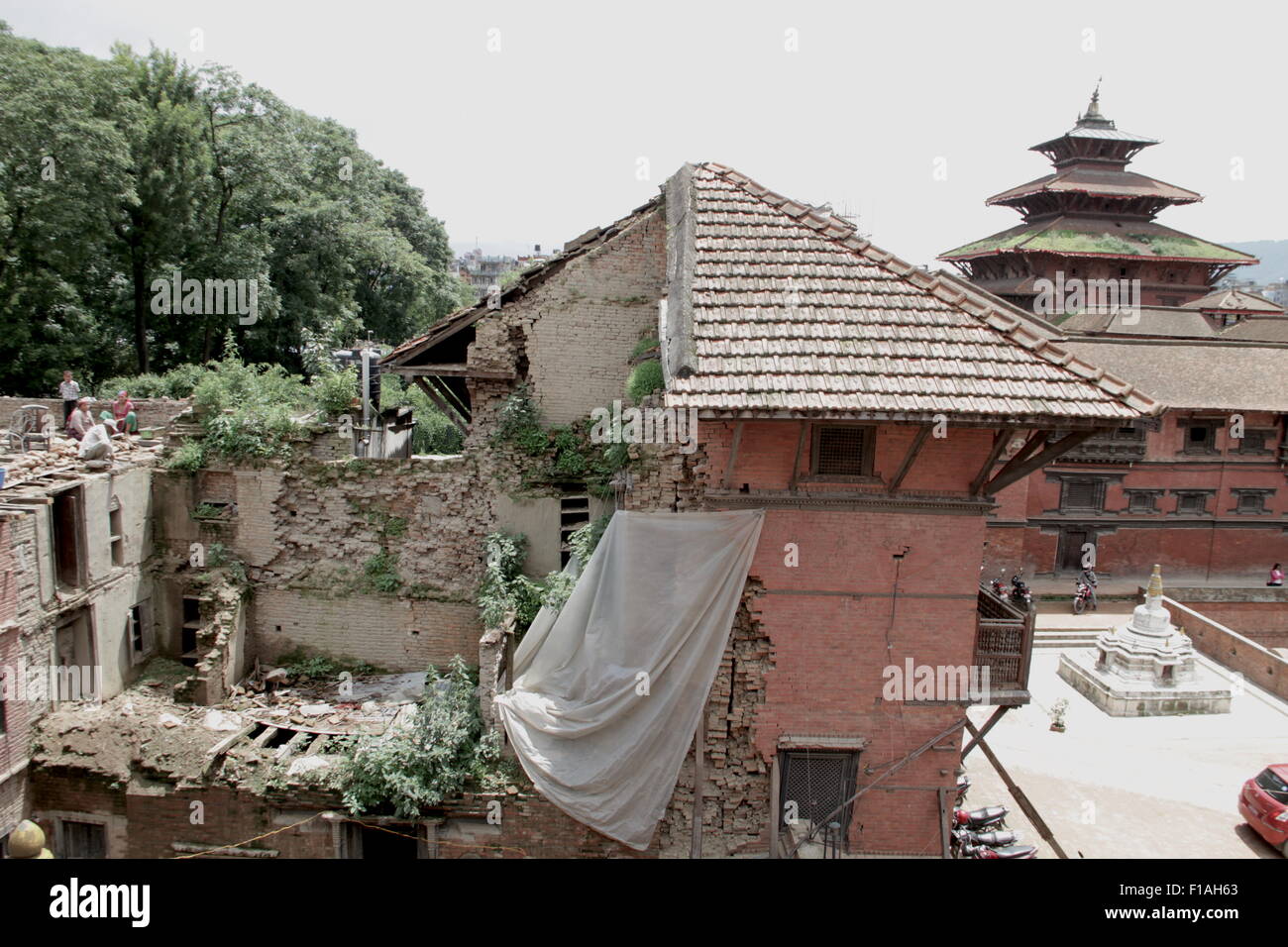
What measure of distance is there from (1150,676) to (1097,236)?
31.5 m

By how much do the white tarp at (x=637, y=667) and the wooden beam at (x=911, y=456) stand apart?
1.68 metres

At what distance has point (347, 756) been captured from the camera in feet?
41.0

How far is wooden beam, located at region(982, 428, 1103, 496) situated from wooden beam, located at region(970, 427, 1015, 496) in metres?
0.13

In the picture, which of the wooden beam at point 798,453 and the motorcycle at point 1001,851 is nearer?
the wooden beam at point 798,453

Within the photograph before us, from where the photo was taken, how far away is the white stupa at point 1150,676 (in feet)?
71.3

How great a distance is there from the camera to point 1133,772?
61.4ft

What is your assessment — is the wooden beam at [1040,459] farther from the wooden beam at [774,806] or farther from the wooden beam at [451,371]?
the wooden beam at [451,371]

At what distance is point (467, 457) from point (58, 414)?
17.6 meters

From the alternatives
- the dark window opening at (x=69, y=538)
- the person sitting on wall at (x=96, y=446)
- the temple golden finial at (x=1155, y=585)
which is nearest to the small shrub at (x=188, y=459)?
the person sitting on wall at (x=96, y=446)

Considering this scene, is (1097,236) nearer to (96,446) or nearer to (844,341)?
(844,341)

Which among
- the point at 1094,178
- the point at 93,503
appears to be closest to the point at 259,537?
the point at 93,503

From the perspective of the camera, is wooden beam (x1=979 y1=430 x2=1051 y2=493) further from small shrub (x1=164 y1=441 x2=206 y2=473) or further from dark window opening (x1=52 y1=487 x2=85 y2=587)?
dark window opening (x1=52 y1=487 x2=85 y2=587)

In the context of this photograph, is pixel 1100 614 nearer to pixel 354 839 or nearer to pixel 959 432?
pixel 959 432

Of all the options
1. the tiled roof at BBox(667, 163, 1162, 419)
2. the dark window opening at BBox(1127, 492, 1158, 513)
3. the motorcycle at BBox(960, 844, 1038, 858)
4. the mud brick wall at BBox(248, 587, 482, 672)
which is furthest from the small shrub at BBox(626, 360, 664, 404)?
the dark window opening at BBox(1127, 492, 1158, 513)
